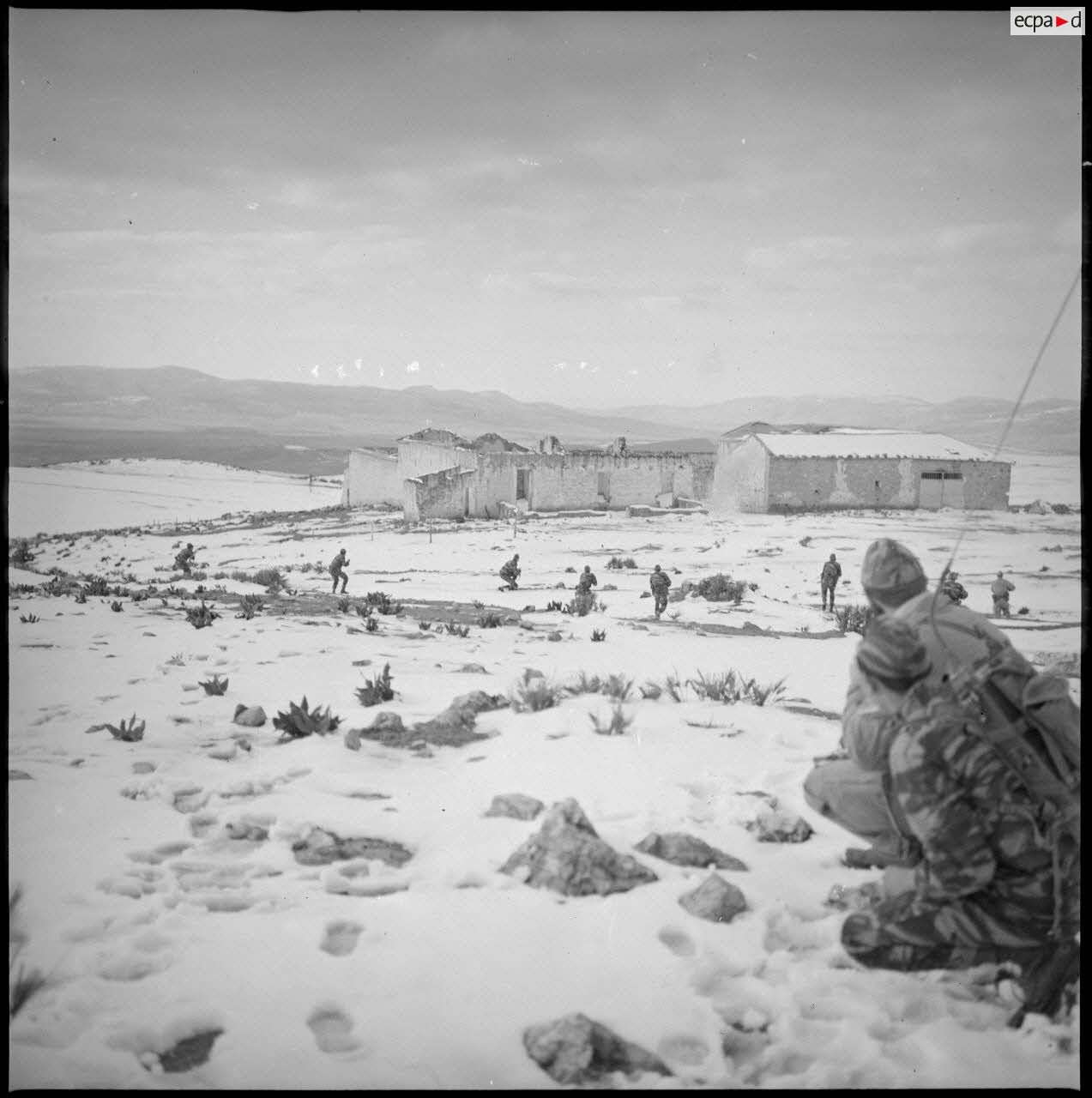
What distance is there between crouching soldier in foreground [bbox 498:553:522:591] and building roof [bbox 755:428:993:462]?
9.46 ft

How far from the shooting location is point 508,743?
340 centimetres

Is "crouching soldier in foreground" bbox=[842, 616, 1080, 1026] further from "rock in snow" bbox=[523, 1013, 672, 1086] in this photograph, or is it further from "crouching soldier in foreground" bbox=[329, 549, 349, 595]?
"crouching soldier in foreground" bbox=[329, 549, 349, 595]

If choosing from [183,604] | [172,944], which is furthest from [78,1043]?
[183,604]

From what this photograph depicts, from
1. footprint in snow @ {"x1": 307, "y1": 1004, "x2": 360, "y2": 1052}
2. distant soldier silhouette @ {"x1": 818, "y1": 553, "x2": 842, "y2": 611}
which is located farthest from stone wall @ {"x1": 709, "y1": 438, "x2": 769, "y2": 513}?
footprint in snow @ {"x1": 307, "y1": 1004, "x2": 360, "y2": 1052}

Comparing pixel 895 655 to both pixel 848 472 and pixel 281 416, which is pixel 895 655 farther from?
pixel 281 416

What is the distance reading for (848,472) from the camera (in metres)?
7.79

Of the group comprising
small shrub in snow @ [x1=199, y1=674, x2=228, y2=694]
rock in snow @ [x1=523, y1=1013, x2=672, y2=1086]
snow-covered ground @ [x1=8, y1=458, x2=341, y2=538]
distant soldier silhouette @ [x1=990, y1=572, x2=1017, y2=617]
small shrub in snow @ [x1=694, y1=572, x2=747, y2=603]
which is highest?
snow-covered ground @ [x1=8, y1=458, x2=341, y2=538]

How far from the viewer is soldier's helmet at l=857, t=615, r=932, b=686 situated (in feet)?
6.39

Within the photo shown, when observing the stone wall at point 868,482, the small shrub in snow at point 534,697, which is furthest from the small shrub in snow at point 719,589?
the small shrub in snow at point 534,697

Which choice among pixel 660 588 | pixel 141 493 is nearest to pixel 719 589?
pixel 660 588

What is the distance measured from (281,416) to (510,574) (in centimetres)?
710

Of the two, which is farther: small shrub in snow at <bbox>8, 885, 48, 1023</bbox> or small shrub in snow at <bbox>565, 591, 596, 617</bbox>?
small shrub in snow at <bbox>565, 591, 596, 617</bbox>

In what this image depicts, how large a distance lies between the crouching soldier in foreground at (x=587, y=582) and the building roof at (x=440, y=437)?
5.10 metres

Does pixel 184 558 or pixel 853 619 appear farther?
pixel 184 558
